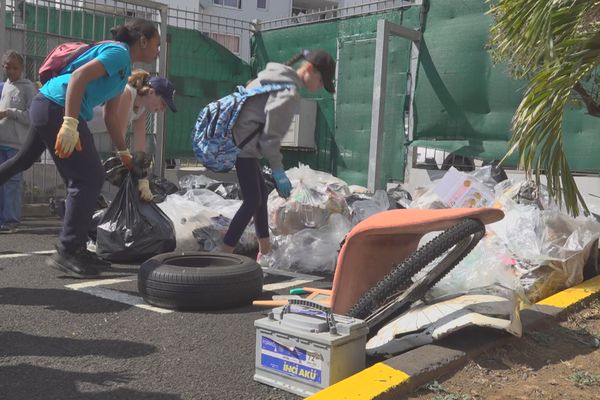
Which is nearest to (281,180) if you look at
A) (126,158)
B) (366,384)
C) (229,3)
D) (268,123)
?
(268,123)

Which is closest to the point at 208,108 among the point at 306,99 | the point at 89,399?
the point at 89,399

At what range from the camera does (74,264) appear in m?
4.11

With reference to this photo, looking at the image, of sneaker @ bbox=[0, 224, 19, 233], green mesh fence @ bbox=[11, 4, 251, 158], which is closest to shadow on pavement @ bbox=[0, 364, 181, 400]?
sneaker @ bbox=[0, 224, 19, 233]

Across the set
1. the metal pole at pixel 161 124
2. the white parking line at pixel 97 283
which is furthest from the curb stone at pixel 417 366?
the metal pole at pixel 161 124

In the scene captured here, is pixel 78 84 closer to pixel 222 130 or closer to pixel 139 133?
pixel 222 130

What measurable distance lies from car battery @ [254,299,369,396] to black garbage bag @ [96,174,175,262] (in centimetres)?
237

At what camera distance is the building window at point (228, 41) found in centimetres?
1030

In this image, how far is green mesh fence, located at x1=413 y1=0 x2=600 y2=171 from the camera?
7.33 meters

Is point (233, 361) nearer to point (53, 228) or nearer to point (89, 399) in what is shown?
point (89, 399)

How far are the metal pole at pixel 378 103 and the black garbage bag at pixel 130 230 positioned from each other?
11.7ft

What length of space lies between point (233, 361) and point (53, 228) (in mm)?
4405

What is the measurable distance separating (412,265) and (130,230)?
2.65 m

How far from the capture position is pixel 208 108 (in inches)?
171

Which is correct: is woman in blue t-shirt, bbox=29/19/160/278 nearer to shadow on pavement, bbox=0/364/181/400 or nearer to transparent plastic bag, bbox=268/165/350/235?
shadow on pavement, bbox=0/364/181/400
